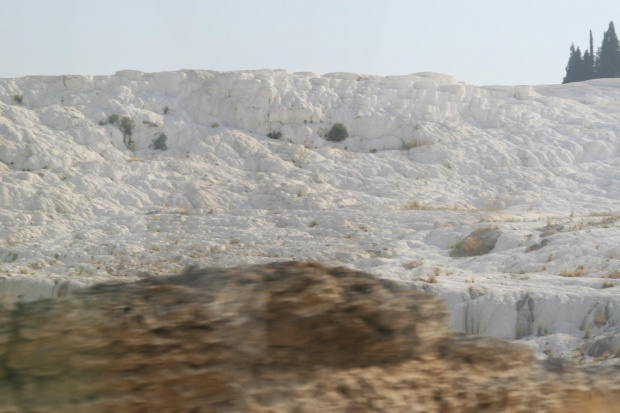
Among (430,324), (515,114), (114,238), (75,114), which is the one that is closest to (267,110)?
(75,114)

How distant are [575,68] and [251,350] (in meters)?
55.4

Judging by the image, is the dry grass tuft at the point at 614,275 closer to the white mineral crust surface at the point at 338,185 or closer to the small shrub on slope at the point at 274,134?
the white mineral crust surface at the point at 338,185

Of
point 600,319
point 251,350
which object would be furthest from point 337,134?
point 251,350

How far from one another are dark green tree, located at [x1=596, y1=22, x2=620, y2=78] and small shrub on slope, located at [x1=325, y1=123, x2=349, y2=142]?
27800 millimetres

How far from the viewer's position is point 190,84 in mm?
32719

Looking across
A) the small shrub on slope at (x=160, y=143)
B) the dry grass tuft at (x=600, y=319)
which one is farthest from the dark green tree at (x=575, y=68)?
the dry grass tuft at (x=600, y=319)

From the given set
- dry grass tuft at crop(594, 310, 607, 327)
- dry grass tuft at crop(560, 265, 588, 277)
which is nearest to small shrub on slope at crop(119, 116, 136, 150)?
dry grass tuft at crop(560, 265, 588, 277)

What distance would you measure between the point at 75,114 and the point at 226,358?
92.4ft

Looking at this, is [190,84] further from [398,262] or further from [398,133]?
[398,262]

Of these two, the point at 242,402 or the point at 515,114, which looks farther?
the point at 515,114

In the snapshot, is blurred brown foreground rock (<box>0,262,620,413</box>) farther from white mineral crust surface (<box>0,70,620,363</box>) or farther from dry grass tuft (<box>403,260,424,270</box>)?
dry grass tuft (<box>403,260,424,270</box>)

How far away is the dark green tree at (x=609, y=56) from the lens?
2009 inches

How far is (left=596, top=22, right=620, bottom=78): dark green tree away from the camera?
2009 inches

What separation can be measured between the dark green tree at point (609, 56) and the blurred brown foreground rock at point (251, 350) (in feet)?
Result: 171
